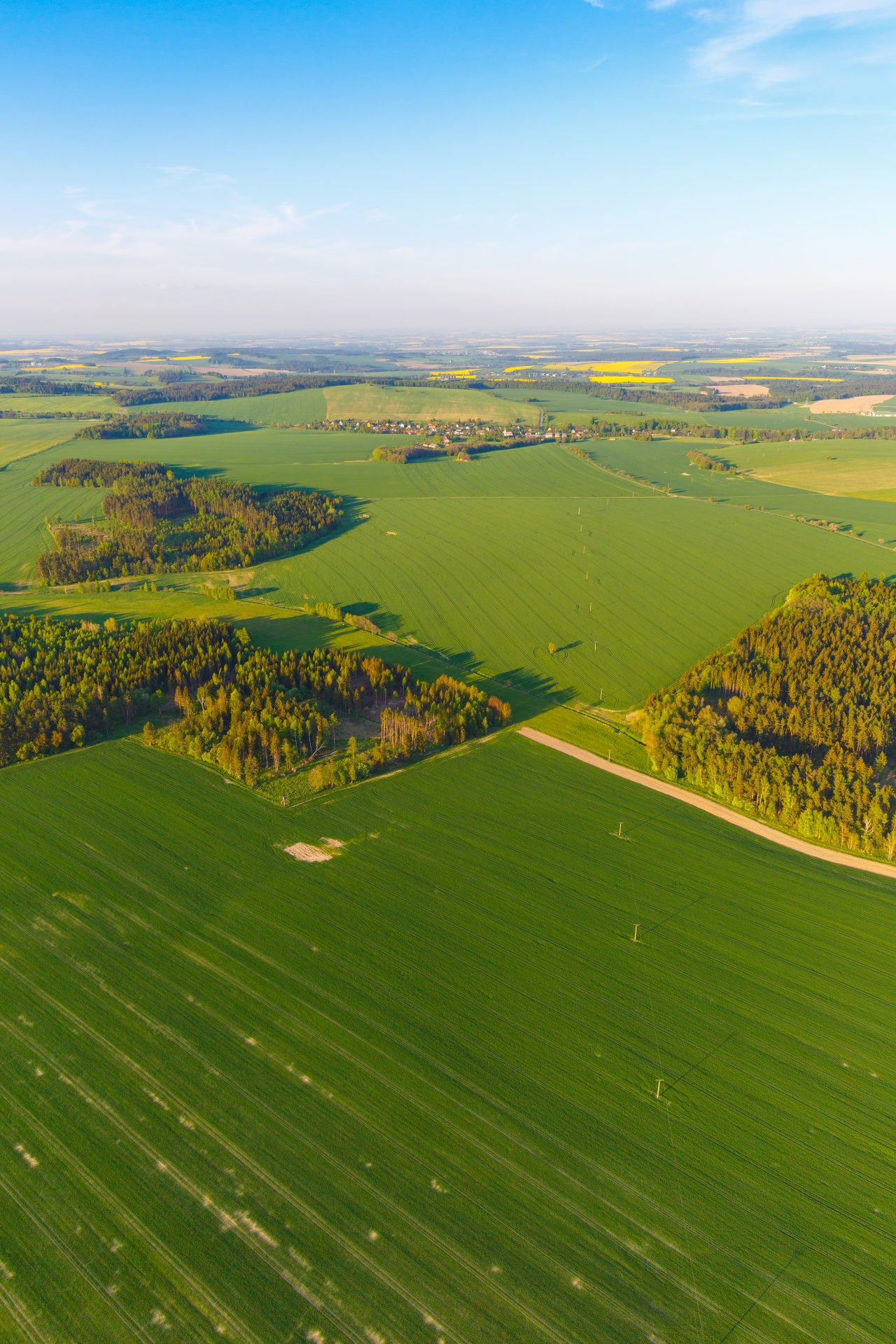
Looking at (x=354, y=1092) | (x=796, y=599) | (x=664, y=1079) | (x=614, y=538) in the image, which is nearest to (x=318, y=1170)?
(x=354, y=1092)

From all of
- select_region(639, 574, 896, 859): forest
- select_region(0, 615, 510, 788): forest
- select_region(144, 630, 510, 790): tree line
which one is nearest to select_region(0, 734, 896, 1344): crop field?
select_region(639, 574, 896, 859): forest

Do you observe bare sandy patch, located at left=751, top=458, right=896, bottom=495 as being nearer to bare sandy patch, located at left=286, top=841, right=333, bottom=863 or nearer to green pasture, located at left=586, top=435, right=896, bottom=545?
green pasture, located at left=586, top=435, right=896, bottom=545

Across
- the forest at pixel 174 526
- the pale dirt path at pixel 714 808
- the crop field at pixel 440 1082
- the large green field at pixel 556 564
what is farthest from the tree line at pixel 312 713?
the forest at pixel 174 526

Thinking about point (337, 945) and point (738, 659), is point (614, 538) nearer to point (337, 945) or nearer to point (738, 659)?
point (738, 659)

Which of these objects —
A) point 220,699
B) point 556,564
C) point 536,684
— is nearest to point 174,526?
point 556,564

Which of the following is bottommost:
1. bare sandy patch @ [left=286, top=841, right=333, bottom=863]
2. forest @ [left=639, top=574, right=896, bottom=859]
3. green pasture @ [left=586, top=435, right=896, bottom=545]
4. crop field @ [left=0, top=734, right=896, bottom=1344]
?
crop field @ [left=0, top=734, right=896, bottom=1344]

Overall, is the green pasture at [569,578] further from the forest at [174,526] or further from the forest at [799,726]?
the forest at [799,726]
